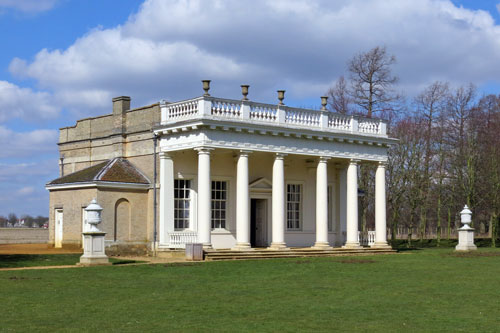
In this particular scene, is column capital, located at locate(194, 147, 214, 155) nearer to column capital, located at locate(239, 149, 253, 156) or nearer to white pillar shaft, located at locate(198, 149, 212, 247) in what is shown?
white pillar shaft, located at locate(198, 149, 212, 247)

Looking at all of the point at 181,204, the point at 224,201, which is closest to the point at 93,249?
the point at 181,204

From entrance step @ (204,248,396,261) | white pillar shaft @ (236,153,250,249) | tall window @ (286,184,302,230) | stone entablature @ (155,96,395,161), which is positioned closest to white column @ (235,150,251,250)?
white pillar shaft @ (236,153,250,249)

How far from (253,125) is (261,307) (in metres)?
16.6

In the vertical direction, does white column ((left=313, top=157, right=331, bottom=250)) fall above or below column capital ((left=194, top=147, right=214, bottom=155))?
below

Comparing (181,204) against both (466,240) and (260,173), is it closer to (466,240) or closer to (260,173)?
(260,173)

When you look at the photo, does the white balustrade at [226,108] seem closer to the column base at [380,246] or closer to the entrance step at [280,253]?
the entrance step at [280,253]

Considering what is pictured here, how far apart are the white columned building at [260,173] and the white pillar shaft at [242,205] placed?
0.04 metres

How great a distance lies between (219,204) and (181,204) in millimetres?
1928

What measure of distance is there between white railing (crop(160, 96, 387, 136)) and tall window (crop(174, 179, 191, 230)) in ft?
9.36

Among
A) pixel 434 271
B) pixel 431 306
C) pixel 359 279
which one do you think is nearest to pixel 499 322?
pixel 431 306

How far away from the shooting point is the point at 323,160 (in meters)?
32.9

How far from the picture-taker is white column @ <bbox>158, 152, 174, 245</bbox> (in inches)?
1180

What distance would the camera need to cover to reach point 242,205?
29.6 m

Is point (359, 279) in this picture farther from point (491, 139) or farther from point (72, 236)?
point (491, 139)
